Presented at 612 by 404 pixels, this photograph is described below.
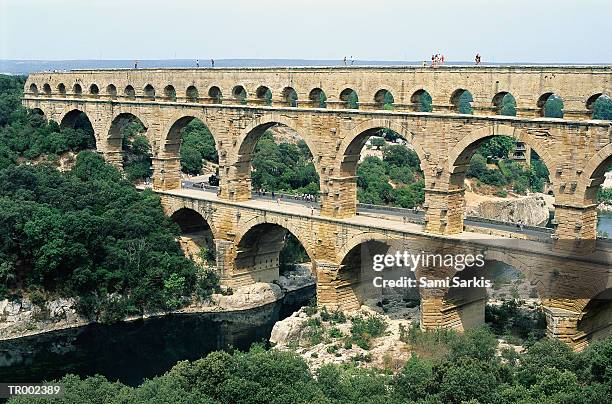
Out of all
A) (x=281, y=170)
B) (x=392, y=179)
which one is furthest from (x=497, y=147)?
(x=281, y=170)

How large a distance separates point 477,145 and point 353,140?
5.68m

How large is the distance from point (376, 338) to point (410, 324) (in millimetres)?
1694

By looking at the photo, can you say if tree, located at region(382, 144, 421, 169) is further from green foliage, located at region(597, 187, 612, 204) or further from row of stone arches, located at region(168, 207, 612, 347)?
row of stone arches, located at region(168, 207, 612, 347)

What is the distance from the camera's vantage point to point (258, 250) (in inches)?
1683

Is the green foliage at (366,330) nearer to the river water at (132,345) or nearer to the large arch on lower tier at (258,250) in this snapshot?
the river water at (132,345)

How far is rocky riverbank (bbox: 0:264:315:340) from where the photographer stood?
37812 mm

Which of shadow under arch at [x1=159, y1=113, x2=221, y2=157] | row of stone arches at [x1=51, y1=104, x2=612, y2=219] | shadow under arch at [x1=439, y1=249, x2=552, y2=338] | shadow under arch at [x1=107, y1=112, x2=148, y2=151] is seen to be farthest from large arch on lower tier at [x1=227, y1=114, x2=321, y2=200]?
shadow under arch at [x1=439, y1=249, x2=552, y2=338]

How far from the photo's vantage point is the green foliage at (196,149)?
56844 millimetres

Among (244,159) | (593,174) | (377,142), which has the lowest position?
(377,142)

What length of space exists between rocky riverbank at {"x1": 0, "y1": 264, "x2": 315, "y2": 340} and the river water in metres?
0.39

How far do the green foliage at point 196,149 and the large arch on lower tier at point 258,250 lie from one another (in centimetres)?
1426

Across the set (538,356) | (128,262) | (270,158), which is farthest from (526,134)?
(270,158)

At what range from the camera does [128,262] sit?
1599 inches

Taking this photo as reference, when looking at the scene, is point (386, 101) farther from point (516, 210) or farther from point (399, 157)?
point (516, 210)
